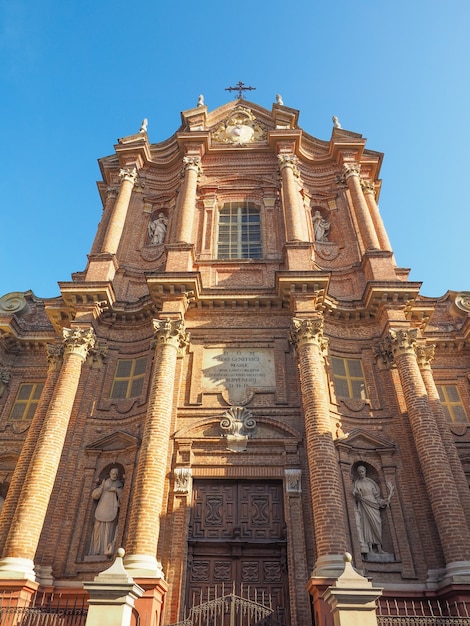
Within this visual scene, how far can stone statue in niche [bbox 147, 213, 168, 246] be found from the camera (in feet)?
65.2

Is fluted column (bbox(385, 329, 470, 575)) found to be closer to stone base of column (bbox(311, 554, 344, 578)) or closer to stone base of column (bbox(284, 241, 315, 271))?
stone base of column (bbox(311, 554, 344, 578))

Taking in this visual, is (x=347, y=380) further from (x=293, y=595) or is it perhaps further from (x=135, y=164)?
(x=135, y=164)

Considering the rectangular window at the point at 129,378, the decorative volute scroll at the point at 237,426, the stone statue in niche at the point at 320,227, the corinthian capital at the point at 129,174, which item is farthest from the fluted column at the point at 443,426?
the corinthian capital at the point at 129,174

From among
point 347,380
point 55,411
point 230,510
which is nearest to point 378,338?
point 347,380

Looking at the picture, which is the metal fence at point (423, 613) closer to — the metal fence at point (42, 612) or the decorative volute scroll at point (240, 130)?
the metal fence at point (42, 612)

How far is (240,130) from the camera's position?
23719 mm

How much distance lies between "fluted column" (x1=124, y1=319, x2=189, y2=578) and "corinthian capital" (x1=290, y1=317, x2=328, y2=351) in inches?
127

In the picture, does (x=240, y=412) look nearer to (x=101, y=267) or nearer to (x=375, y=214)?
(x=101, y=267)

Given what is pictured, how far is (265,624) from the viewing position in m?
11.1

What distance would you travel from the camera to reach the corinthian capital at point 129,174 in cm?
2097

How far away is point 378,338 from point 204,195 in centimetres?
935

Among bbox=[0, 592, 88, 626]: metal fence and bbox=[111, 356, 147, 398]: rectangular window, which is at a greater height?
bbox=[111, 356, 147, 398]: rectangular window

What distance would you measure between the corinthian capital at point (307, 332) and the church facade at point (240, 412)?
0.17ft

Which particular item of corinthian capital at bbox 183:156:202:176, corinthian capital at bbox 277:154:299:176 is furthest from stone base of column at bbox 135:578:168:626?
corinthian capital at bbox 277:154:299:176
